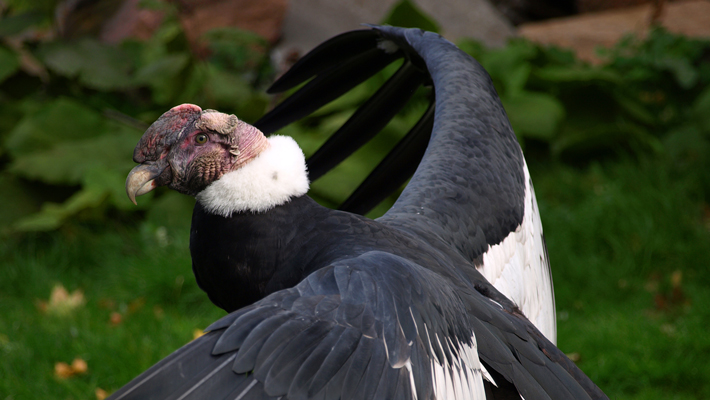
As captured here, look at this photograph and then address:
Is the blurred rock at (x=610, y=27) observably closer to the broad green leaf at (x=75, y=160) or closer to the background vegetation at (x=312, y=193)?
the background vegetation at (x=312, y=193)

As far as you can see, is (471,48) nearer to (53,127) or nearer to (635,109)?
(635,109)

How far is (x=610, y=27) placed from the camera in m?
5.88

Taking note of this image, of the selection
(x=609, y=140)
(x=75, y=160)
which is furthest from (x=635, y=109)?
(x=75, y=160)

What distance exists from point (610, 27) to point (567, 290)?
3.11m

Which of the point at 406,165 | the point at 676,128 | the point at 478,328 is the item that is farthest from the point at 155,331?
the point at 676,128

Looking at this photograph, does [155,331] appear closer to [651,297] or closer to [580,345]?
[580,345]

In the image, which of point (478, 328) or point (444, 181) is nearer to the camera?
point (478, 328)

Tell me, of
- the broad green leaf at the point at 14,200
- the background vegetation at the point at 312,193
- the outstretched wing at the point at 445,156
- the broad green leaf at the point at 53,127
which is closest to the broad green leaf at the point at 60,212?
the background vegetation at the point at 312,193

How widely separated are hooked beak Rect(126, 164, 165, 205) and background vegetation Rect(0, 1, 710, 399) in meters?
1.44

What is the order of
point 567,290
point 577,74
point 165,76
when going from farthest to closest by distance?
point 577,74
point 165,76
point 567,290

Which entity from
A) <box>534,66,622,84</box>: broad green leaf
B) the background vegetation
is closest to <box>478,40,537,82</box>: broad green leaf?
the background vegetation

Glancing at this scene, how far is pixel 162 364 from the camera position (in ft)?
3.43

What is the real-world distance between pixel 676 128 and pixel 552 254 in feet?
4.97

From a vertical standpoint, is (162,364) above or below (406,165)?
below
